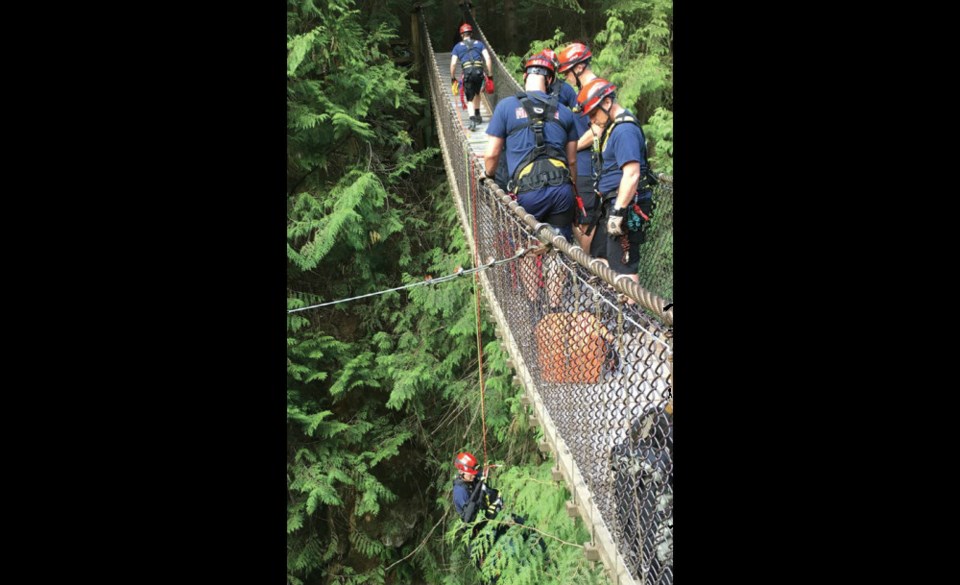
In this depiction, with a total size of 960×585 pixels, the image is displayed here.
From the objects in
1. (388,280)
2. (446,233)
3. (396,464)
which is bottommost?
(396,464)

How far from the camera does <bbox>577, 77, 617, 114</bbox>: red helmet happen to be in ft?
10.8

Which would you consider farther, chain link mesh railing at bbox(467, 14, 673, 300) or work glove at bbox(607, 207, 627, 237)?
chain link mesh railing at bbox(467, 14, 673, 300)

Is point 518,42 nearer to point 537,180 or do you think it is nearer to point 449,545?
point 449,545

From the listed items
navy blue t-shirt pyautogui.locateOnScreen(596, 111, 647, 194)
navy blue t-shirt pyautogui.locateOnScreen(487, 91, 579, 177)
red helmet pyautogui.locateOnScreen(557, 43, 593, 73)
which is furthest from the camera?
navy blue t-shirt pyautogui.locateOnScreen(487, 91, 579, 177)

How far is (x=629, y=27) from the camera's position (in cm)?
908

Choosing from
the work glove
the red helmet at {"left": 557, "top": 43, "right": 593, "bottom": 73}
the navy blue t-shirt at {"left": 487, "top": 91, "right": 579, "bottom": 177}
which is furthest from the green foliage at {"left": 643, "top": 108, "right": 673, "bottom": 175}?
the work glove

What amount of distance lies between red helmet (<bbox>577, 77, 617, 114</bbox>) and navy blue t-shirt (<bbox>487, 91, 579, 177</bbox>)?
0.37 m

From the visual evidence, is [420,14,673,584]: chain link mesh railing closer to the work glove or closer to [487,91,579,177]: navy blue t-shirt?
[487,91,579,177]: navy blue t-shirt

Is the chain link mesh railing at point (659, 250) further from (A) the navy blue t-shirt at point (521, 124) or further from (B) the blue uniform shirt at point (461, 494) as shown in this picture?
(B) the blue uniform shirt at point (461, 494)

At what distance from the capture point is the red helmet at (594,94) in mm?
3281

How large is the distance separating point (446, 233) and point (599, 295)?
6.91m

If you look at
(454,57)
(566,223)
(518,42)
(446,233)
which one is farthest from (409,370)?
(518,42)

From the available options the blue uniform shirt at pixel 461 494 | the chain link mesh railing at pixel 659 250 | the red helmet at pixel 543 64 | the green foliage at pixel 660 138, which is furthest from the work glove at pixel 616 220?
the green foliage at pixel 660 138

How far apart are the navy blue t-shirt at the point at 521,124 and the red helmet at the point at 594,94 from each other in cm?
37
